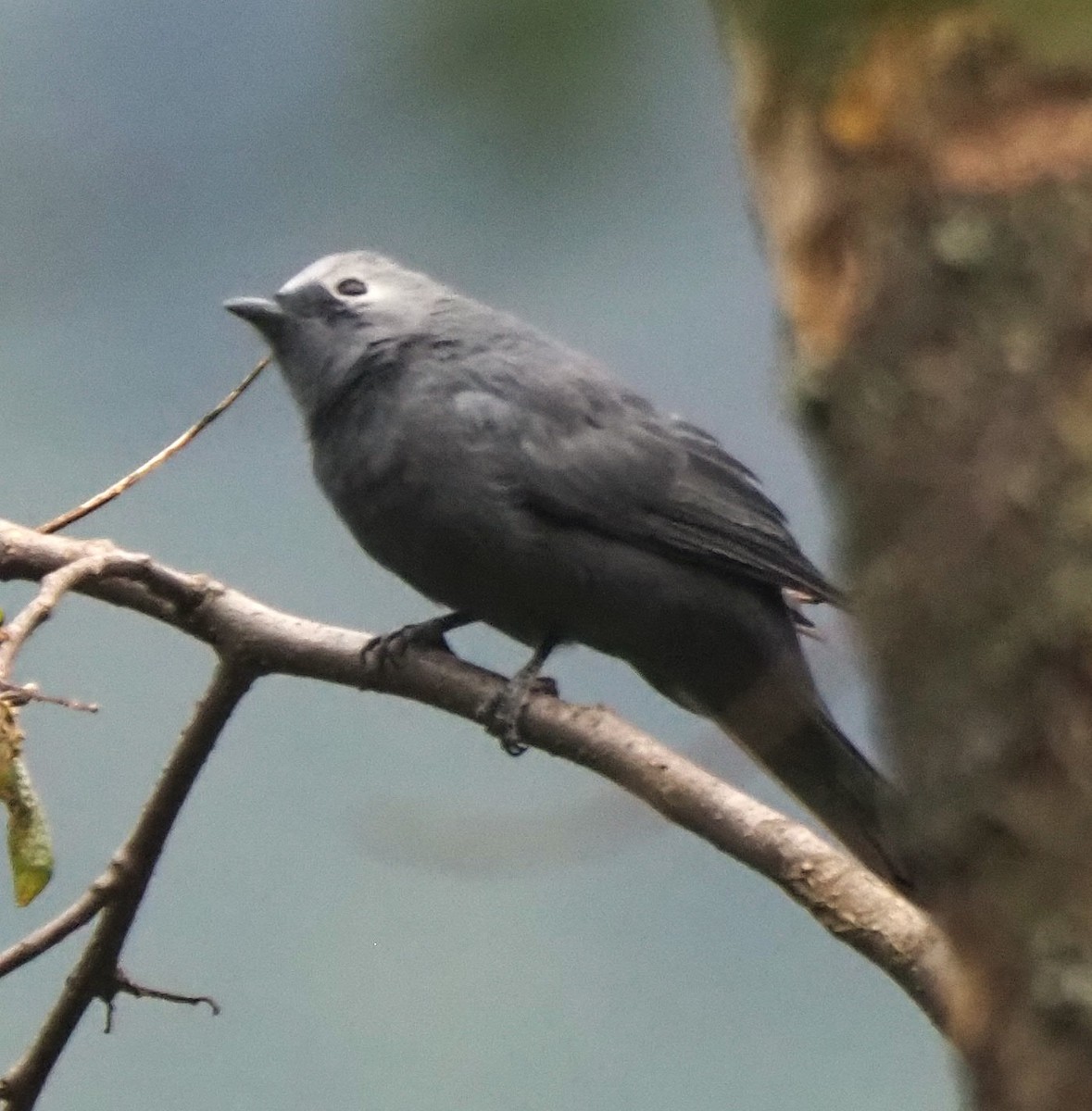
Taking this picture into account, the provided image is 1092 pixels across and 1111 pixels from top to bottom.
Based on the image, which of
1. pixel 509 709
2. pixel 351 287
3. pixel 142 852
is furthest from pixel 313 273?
pixel 142 852

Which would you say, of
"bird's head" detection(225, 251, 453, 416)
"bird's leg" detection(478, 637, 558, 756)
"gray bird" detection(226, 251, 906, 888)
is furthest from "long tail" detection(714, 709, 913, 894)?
"bird's head" detection(225, 251, 453, 416)

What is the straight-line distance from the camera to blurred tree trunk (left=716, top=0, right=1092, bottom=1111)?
537 millimetres

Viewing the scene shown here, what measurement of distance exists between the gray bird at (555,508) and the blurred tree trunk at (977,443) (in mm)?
1317

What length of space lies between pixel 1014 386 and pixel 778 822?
0.84 meters

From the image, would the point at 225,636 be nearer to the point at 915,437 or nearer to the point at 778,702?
the point at 778,702

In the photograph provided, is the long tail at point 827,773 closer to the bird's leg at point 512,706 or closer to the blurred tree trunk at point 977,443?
the bird's leg at point 512,706

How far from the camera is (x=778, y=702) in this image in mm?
2062

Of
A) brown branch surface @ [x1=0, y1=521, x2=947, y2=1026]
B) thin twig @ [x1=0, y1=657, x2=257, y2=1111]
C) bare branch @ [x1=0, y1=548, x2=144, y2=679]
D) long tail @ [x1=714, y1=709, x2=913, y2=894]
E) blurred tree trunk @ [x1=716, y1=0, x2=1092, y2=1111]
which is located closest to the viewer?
blurred tree trunk @ [x1=716, y1=0, x2=1092, y2=1111]

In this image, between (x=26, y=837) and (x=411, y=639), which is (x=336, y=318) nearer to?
(x=411, y=639)

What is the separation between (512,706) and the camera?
1698 millimetres

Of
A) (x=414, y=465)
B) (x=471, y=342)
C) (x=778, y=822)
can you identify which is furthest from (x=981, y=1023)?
(x=471, y=342)

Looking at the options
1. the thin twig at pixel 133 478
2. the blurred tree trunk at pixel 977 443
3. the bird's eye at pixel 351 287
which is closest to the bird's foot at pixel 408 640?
the thin twig at pixel 133 478

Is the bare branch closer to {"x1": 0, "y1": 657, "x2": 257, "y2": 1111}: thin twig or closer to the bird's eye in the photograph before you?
{"x1": 0, "y1": 657, "x2": 257, "y2": 1111}: thin twig

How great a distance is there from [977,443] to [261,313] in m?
1.67
